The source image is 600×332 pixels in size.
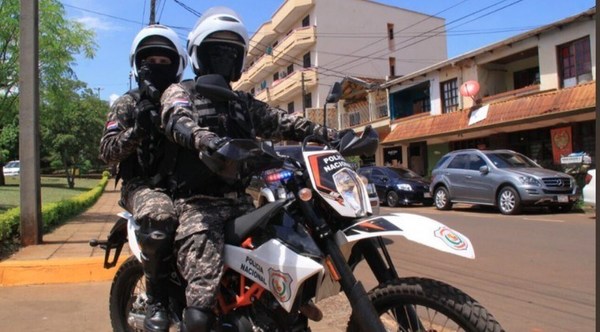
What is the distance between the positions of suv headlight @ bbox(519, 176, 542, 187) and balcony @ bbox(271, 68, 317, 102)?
28003mm

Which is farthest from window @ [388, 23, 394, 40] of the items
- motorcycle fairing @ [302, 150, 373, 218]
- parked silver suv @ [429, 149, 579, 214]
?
Result: motorcycle fairing @ [302, 150, 373, 218]

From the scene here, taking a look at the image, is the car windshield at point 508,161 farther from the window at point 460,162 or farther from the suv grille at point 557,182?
the suv grille at point 557,182

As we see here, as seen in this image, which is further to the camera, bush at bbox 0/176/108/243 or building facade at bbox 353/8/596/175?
building facade at bbox 353/8/596/175

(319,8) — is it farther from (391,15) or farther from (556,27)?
(556,27)

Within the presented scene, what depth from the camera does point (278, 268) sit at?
99.0 inches

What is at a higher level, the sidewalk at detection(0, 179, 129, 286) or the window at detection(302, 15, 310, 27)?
the window at detection(302, 15, 310, 27)

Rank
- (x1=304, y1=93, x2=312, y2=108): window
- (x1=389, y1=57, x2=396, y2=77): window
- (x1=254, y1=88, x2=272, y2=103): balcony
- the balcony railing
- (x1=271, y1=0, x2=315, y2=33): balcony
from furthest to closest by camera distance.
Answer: (x1=254, y1=88, x2=272, y2=103): balcony
(x1=389, y1=57, x2=396, y2=77): window
(x1=304, y1=93, x2=312, y2=108): window
(x1=271, y1=0, x2=315, y2=33): balcony
the balcony railing

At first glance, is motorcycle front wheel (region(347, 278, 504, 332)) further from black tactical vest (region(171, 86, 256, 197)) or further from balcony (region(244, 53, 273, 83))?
balcony (region(244, 53, 273, 83))

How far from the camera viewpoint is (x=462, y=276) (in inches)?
259

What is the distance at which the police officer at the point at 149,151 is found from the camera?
3027 mm

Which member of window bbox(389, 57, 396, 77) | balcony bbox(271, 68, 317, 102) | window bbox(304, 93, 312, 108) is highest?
window bbox(389, 57, 396, 77)

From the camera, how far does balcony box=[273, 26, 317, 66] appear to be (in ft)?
134

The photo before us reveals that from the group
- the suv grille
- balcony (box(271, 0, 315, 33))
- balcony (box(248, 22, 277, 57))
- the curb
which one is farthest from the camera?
balcony (box(248, 22, 277, 57))

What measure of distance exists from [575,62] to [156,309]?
19875 millimetres
